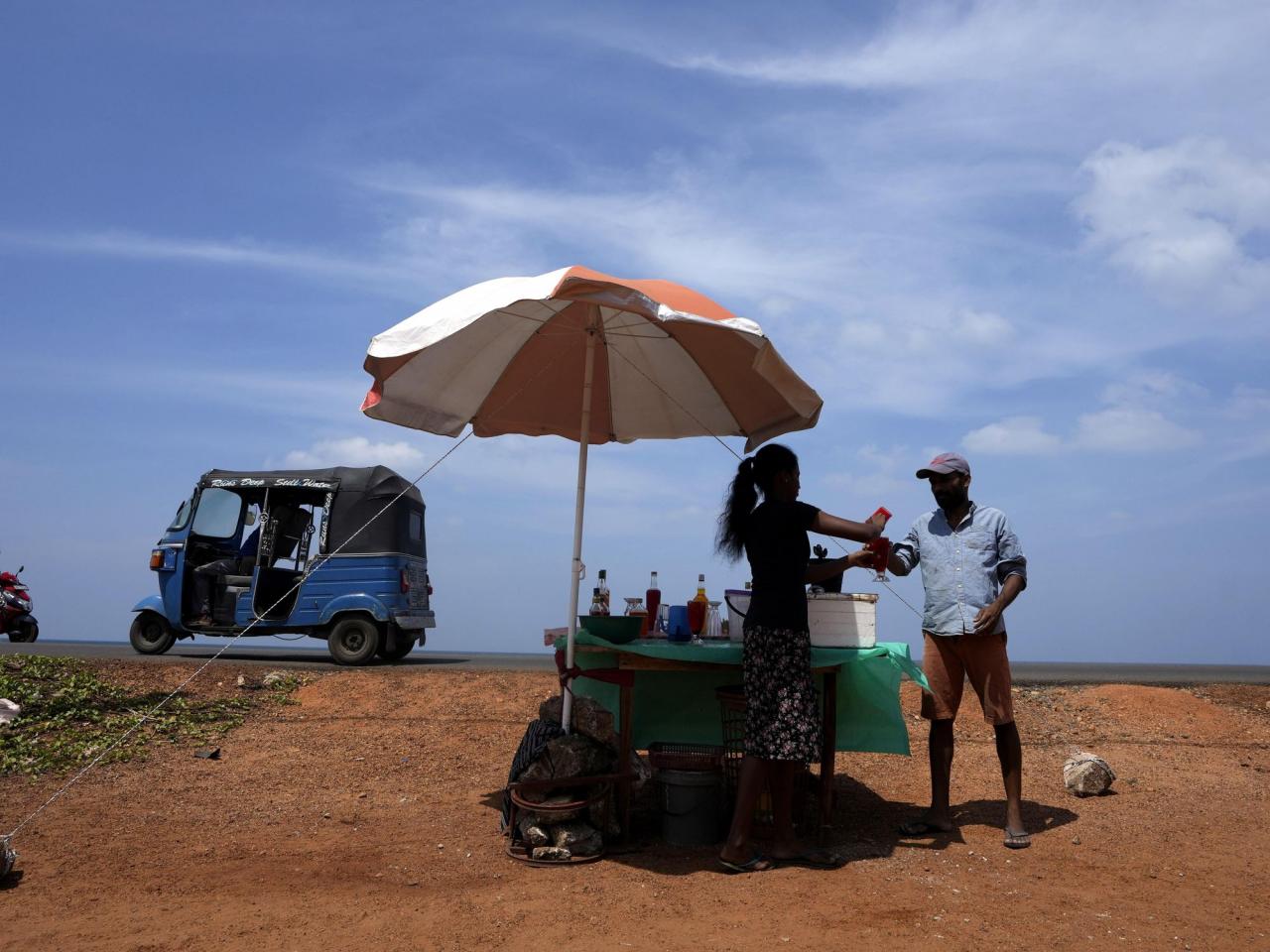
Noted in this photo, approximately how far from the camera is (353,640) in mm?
12914

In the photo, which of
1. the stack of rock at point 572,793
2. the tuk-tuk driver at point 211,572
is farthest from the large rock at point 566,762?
the tuk-tuk driver at point 211,572

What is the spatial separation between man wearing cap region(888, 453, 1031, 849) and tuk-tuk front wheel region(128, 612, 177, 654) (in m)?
11.2

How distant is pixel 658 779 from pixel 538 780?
0.72 meters

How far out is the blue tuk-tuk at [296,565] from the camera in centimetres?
1292

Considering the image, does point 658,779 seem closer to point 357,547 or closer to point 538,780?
point 538,780

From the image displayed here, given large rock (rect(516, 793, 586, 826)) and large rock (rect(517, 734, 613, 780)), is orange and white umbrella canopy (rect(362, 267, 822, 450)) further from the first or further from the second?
large rock (rect(516, 793, 586, 826))

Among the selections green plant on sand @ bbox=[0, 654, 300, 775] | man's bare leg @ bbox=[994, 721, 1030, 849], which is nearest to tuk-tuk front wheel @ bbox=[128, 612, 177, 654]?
green plant on sand @ bbox=[0, 654, 300, 775]

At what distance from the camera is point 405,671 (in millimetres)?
11094

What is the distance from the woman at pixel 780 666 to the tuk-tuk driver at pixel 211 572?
9797 millimetres

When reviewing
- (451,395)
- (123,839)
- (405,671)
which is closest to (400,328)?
(451,395)

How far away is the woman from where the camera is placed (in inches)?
194

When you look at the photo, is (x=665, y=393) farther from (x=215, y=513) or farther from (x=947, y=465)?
(x=215, y=513)

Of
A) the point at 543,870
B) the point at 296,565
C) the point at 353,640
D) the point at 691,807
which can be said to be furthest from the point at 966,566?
the point at 296,565

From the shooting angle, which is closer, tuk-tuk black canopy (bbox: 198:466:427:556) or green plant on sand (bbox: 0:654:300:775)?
green plant on sand (bbox: 0:654:300:775)
